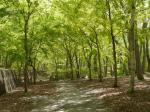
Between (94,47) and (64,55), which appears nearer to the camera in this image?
(94,47)

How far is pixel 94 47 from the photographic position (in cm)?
4844

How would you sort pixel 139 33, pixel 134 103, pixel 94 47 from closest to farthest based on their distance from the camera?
pixel 134 103
pixel 139 33
pixel 94 47

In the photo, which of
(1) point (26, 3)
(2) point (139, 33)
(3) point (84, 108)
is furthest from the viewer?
(2) point (139, 33)

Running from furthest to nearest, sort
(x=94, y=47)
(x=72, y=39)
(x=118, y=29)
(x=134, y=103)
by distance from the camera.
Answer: (x=72, y=39) < (x=94, y=47) < (x=118, y=29) < (x=134, y=103)

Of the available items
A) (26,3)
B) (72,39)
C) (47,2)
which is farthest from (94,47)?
(26,3)

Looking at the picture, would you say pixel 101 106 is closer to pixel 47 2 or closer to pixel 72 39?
pixel 47 2

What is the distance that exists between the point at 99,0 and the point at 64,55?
42649 mm

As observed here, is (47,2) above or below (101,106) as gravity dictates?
above

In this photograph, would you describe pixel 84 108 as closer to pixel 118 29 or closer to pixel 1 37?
pixel 118 29

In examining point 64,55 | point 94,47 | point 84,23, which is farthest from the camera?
point 64,55

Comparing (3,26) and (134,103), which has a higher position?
(3,26)

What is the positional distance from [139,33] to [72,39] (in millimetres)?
22841

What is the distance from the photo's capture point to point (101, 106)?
60.0 feet

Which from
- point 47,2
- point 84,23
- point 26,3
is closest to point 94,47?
point 84,23
